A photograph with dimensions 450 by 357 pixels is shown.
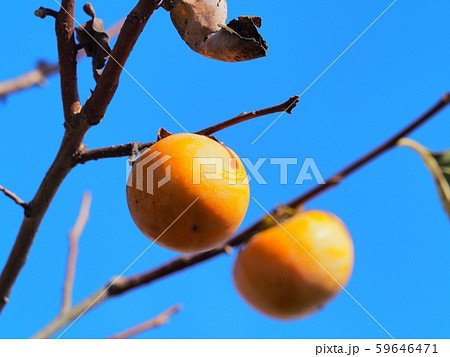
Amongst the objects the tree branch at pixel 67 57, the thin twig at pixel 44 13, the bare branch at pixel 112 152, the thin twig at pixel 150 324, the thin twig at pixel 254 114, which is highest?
the thin twig at pixel 44 13

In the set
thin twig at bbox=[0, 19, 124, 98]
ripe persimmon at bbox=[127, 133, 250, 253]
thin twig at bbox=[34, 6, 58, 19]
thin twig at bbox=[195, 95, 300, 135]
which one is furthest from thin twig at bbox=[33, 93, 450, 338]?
thin twig at bbox=[34, 6, 58, 19]

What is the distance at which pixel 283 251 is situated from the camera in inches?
54.1

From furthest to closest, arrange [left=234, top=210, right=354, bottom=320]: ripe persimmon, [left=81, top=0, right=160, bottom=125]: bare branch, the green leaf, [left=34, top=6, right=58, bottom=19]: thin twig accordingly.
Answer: [left=234, top=210, right=354, bottom=320]: ripe persimmon → [left=34, top=6, right=58, bottom=19]: thin twig → [left=81, top=0, right=160, bottom=125]: bare branch → the green leaf

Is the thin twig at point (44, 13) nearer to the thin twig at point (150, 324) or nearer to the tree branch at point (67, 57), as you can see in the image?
the tree branch at point (67, 57)

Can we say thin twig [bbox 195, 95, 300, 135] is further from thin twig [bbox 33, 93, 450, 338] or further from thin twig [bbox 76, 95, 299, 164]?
thin twig [bbox 33, 93, 450, 338]

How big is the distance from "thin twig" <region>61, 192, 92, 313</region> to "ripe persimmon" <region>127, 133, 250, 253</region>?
→ 0.23 metres

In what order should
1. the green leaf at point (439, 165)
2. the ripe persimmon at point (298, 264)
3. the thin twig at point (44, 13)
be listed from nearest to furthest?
the green leaf at point (439, 165) → the thin twig at point (44, 13) → the ripe persimmon at point (298, 264)

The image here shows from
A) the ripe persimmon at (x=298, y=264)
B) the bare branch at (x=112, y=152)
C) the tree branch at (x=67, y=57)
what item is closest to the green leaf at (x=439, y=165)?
the ripe persimmon at (x=298, y=264)

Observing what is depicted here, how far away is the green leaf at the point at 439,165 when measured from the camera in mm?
966

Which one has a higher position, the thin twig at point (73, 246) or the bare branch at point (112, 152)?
the bare branch at point (112, 152)

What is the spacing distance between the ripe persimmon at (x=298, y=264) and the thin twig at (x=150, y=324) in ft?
0.71

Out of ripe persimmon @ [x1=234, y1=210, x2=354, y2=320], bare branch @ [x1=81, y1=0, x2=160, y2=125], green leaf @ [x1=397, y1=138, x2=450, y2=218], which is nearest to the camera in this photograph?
green leaf @ [x1=397, y1=138, x2=450, y2=218]

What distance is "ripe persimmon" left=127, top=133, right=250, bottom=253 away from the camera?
1.18 metres
